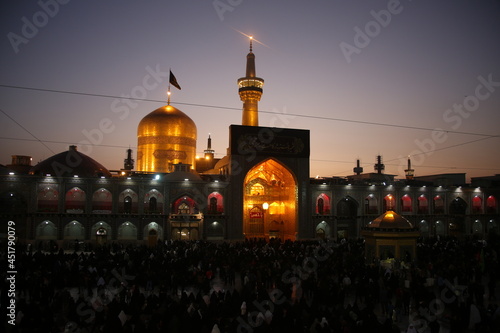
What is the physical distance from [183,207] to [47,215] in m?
9.90

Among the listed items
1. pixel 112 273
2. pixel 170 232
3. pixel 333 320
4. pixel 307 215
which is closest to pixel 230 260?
pixel 112 273

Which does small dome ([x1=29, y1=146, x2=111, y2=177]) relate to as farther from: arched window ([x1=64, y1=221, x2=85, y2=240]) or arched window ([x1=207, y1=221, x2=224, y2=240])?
arched window ([x1=207, y1=221, x2=224, y2=240])

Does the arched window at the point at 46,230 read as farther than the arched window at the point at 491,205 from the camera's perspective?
No

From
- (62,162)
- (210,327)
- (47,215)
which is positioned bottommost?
(210,327)

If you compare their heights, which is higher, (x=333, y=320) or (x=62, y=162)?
(x=62, y=162)

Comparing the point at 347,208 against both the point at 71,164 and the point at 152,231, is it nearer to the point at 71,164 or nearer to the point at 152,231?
the point at 152,231

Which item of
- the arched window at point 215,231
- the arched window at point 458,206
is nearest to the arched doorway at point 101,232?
the arched window at point 215,231

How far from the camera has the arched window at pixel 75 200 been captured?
101 ft

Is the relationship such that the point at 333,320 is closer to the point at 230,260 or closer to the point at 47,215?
the point at 230,260

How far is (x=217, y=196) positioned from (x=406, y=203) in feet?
60.2

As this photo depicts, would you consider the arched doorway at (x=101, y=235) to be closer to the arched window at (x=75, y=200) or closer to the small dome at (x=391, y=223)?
the arched window at (x=75, y=200)

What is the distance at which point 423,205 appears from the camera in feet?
129

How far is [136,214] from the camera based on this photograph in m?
31.5

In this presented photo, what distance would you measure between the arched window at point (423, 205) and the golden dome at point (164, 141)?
22.1 m
